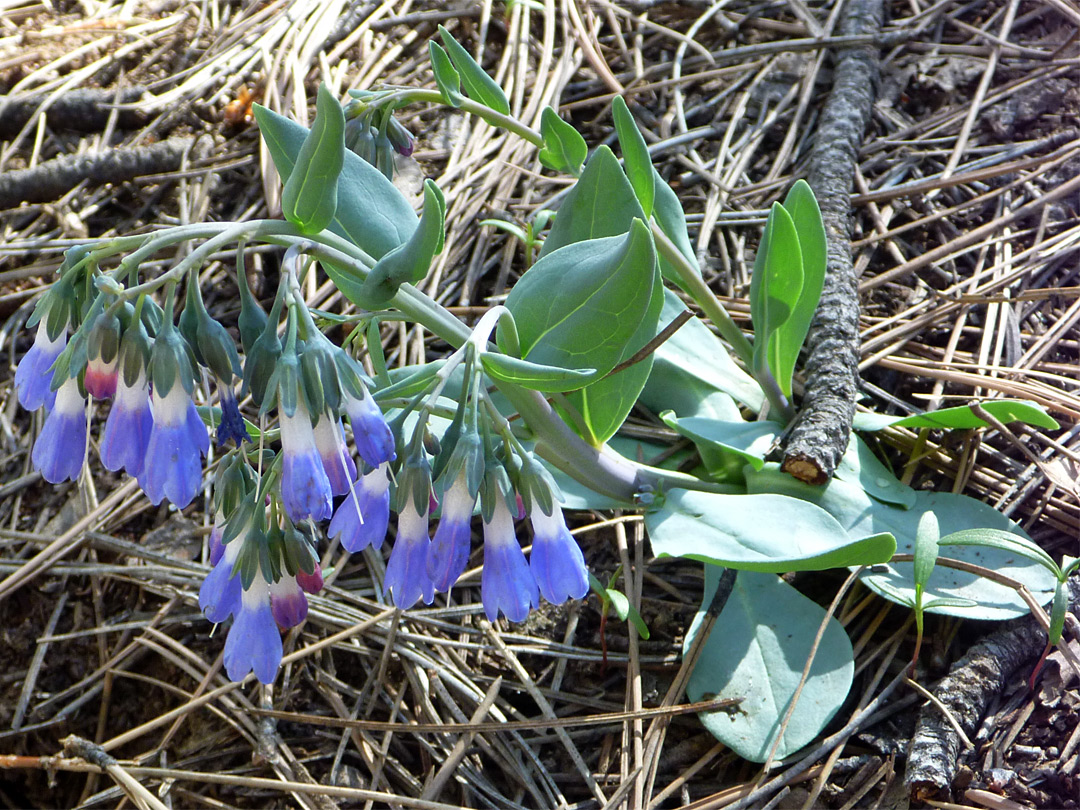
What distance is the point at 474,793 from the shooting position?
5.91ft

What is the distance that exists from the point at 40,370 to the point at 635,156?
4.07ft

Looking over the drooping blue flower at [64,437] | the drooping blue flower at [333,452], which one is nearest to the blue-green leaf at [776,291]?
the drooping blue flower at [333,452]

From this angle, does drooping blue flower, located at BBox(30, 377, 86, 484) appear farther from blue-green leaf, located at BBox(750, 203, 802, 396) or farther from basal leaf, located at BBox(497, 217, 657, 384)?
blue-green leaf, located at BBox(750, 203, 802, 396)

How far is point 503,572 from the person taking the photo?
1.44 metres

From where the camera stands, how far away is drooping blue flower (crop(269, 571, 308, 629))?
4.72 feet

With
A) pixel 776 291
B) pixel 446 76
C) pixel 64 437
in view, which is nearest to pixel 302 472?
pixel 64 437

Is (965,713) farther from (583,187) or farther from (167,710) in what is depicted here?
(167,710)

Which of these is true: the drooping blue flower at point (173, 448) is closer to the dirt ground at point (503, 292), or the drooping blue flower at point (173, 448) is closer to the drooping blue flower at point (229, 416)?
the drooping blue flower at point (229, 416)

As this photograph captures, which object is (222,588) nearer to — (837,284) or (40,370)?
(40,370)

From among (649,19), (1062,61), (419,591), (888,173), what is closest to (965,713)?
(419,591)

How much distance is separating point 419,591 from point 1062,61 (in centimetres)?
269

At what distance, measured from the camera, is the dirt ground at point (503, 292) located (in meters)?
1.86

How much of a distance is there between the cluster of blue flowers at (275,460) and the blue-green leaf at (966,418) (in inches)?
38.9

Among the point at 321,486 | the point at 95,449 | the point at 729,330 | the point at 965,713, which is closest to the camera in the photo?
the point at 321,486
